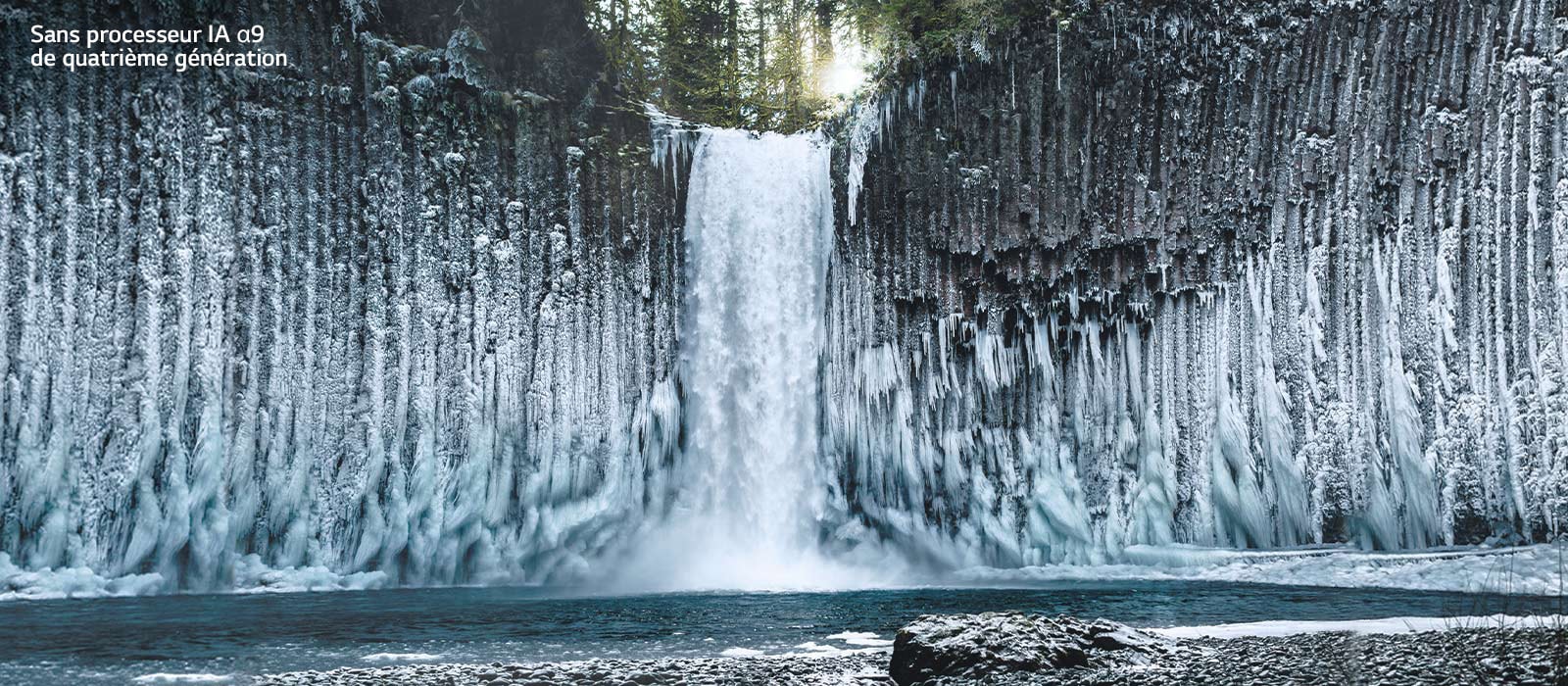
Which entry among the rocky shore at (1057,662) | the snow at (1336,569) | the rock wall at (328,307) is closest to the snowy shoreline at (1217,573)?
the snow at (1336,569)

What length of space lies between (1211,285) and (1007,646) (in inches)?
434

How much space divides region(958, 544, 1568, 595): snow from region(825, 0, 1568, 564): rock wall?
0.32 meters

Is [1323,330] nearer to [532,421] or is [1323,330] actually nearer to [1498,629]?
[1498,629]

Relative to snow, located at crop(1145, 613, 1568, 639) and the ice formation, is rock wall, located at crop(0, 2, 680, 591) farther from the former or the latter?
snow, located at crop(1145, 613, 1568, 639)

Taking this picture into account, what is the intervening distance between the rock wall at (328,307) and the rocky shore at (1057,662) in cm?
914

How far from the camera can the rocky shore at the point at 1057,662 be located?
19.0 feet

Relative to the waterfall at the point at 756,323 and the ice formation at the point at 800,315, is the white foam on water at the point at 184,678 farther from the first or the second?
the waterfall at the point at 756,323

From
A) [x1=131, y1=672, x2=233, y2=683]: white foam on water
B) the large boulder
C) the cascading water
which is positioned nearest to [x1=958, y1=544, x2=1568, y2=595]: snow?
the cascading water

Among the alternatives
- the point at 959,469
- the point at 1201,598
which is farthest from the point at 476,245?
the point at 1201,598

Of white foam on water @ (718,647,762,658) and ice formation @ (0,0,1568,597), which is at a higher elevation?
ice formation @ (0,0,1568,597)

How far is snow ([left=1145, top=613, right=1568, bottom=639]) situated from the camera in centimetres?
747

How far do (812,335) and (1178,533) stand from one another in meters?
6.73

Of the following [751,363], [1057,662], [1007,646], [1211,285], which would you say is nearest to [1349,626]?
[1057,662]

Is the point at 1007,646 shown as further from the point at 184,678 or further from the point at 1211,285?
the point at 1211,285
